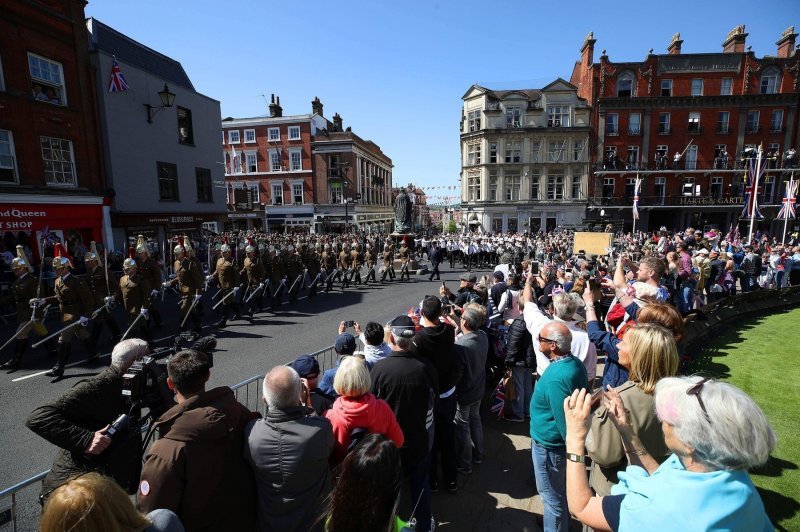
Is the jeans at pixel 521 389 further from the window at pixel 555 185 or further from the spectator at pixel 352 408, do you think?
the window at pixel 555 185

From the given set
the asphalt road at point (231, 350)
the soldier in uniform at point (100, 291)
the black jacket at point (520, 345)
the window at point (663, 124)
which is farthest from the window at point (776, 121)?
the soldier in uniform at point (100, 291)

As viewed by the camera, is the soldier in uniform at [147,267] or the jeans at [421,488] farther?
the soldier in uniform at [147,267]

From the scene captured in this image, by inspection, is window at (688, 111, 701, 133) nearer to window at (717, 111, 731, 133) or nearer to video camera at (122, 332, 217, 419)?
window at (717, 111, 731, 133)

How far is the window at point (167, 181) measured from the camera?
20281mm

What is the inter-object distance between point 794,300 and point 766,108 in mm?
35747

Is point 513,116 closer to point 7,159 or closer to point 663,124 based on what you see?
point 663,124

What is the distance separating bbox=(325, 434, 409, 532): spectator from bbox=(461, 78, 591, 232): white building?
135 ft

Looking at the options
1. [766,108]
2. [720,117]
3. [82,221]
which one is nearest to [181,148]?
[82,221]

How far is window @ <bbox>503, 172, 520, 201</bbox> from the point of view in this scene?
137 ft

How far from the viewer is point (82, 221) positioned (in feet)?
54.4

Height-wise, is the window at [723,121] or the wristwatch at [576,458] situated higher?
the window at [723,121]

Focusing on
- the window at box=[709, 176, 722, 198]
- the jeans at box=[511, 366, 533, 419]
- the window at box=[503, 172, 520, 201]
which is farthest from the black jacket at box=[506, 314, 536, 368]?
the window at box=[709, 176, 722, 198]

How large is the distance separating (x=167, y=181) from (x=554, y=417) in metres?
22.9

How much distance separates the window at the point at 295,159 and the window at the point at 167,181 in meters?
23.2
